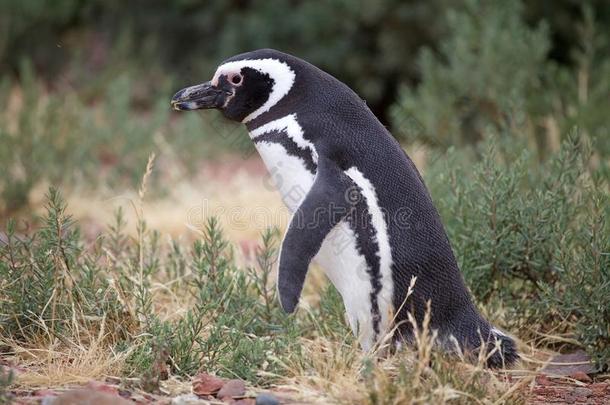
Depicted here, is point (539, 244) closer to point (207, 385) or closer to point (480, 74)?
point (207, 385)

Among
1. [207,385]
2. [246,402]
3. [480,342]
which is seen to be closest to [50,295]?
[207,385]

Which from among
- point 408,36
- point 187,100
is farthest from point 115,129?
point 187,100

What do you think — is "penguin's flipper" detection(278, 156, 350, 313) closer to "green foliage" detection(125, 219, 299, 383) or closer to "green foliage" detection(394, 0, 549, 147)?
"green foliage" detection(125, 219, 299, 383)

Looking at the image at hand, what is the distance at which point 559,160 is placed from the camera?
3.73 metres

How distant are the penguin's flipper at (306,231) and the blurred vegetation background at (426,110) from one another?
1.03 ft

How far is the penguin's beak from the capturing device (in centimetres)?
308

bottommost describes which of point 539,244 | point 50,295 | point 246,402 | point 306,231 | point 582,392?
point 582,392

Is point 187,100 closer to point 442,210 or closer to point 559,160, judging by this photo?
point 442,210

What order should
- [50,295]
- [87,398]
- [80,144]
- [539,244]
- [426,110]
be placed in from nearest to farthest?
[87,398] → [50,295] → [539,244] → [426,110] → [80,144]

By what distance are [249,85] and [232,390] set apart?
0.97 m

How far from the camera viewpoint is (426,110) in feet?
19.3

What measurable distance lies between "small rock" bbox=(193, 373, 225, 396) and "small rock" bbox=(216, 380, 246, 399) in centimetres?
2

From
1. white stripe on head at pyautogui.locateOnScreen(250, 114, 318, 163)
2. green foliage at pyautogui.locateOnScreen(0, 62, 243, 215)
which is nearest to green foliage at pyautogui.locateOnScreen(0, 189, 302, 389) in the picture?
white stripe on head at pyautogui.locateOnScreen(250, 114, 318, 163)

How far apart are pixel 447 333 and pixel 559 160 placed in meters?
1.15
